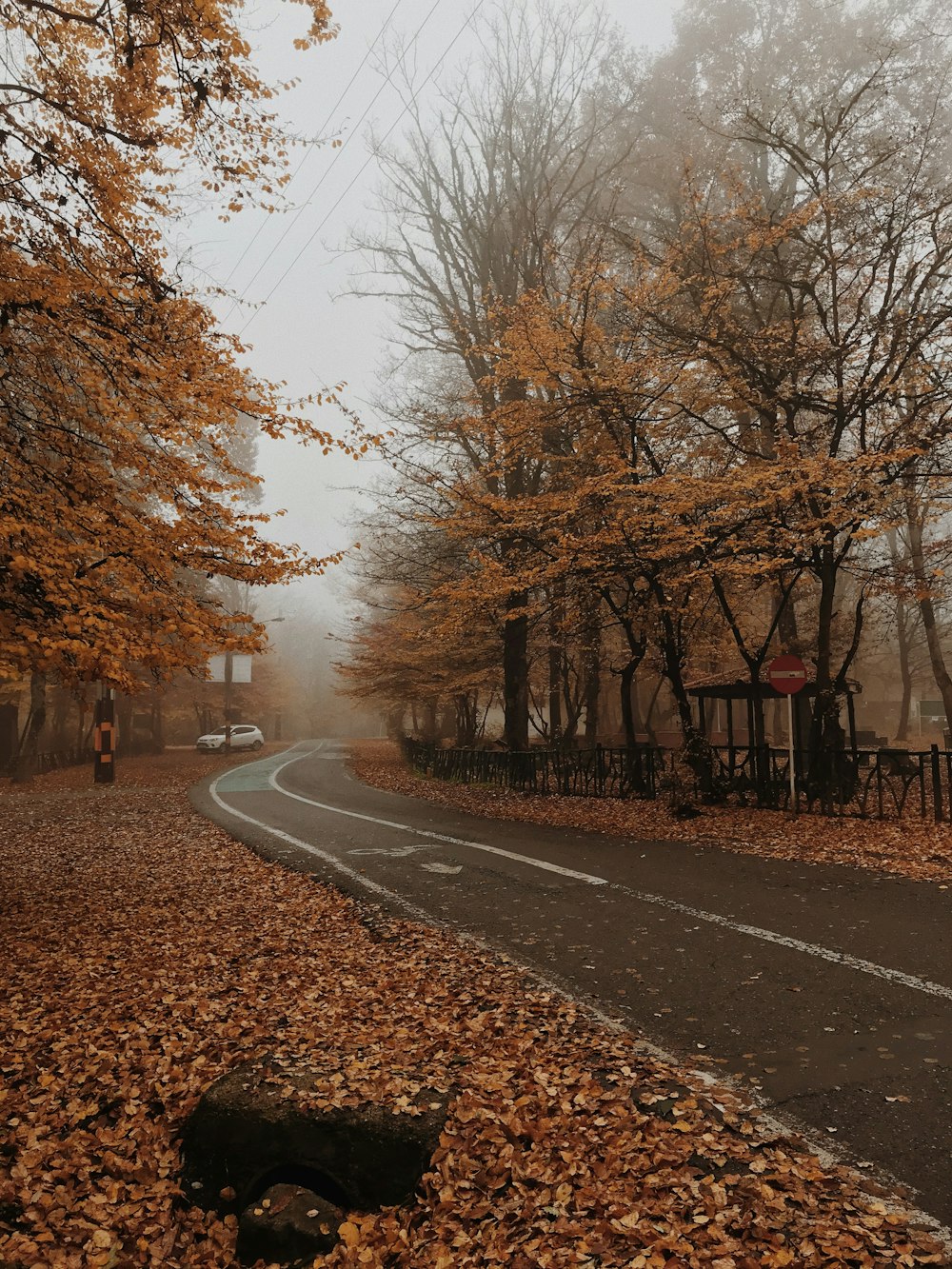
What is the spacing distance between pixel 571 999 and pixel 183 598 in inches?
186

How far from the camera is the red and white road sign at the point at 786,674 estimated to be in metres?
11.4

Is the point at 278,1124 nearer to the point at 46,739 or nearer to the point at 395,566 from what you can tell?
the point at 395,566

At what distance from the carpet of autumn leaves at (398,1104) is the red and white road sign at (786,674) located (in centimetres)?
720

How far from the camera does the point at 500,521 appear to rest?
46.1 ft

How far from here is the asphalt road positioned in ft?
11.6

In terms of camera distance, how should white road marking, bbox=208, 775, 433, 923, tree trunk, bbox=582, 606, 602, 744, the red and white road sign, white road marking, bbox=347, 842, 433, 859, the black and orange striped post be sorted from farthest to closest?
the black and orange striped post
tree trunk, bbox=582, 606, 602, 744
the red and white road sign
white road marking, bbox=347, 842, 433, 859
white road marking, bbox=208, 775, 433, 923

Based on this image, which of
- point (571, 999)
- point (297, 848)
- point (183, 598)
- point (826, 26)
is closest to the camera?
point (571, 999)

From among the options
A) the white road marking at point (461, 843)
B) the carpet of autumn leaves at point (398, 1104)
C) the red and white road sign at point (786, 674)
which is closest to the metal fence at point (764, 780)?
the red and white road sign at point (786, 674)

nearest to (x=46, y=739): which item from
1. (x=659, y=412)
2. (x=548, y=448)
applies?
(x=548, y=448)

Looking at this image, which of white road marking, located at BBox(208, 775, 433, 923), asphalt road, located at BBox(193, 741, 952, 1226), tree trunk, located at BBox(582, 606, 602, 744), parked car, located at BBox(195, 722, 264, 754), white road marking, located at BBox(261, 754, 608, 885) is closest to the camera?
asphalt road, located at BBox(193, 741, 952, 1226)

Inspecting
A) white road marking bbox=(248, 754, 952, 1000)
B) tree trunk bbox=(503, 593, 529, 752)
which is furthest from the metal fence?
white road marking bbox=(248, 754, 952, 1000)

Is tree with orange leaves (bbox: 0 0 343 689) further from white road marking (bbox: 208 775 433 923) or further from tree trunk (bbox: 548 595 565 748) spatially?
tree trunk (bbox: 548 595 565 748)

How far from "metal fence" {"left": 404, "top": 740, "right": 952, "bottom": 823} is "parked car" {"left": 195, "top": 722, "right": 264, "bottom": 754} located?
83.2ft

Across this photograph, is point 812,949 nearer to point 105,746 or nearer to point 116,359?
point 116,359
